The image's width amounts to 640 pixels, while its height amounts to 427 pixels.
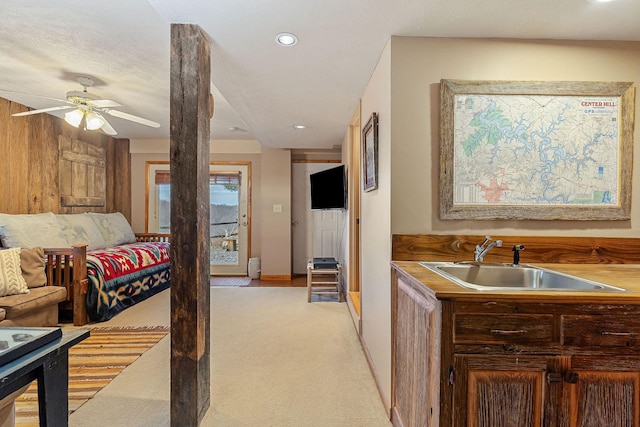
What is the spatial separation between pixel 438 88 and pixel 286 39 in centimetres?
88

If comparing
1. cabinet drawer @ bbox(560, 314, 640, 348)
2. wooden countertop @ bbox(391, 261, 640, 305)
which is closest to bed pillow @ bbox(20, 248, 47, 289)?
wooden countertop @ bbox(391, 261, 640, 305)

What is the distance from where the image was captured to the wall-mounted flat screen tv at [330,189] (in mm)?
4230

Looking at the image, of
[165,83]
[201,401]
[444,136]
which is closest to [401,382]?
[201,401]

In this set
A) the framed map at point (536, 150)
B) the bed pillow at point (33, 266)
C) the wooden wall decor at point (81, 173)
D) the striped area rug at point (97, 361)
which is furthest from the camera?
the wooden wall decor at point (81, 173)

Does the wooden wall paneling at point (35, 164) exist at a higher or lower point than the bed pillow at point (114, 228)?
higher

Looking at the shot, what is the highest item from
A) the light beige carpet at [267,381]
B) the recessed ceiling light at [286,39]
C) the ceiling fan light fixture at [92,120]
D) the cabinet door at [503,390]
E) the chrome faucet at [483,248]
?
the recessed ceiling light at [286,39]

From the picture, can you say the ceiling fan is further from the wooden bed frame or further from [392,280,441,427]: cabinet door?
[392,280,441,427]: cabinet door

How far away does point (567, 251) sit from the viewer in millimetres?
1792

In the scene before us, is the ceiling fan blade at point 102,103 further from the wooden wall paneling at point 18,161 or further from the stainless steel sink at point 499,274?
the stainless steel sink at point 499,274

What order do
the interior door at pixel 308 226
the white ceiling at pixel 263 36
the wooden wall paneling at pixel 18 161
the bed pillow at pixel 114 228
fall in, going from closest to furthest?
1. the white ceiling at pixel 263 36
2. the wooden wall paneling at pixel 18 161
3. the bed pillow at pixel 114 228
4. the interior door at pixel 308 226

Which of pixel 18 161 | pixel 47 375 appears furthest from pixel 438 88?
pixel 18 161

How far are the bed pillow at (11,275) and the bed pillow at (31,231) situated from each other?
654mm

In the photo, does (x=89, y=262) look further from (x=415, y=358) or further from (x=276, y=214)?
(x=415, y=358)

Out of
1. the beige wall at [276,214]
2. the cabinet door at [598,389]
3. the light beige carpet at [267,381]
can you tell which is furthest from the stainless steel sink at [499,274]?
the beige wall at [276,214]
